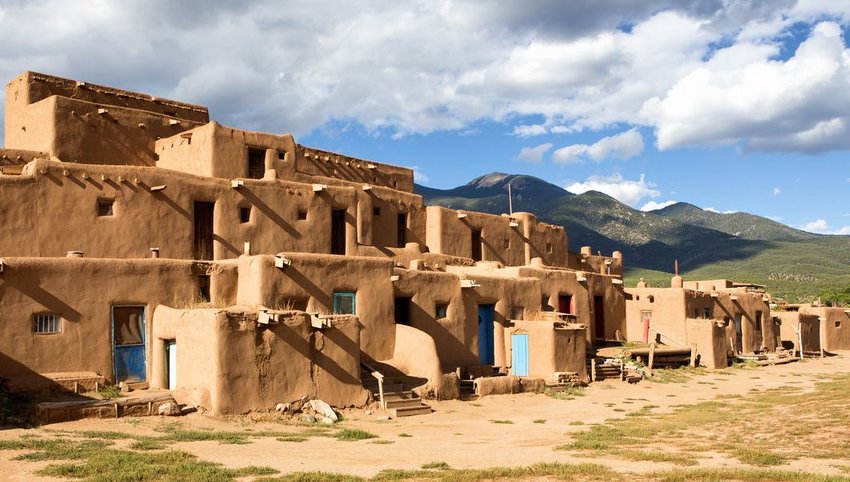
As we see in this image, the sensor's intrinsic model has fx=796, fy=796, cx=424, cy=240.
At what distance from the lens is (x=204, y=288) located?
21188mm

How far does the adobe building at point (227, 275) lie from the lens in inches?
711

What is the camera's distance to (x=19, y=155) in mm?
24812


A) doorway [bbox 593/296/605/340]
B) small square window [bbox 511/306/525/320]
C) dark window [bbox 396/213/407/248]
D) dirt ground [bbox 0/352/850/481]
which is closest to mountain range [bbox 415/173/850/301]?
doorway [bbox 593/296/605/340]

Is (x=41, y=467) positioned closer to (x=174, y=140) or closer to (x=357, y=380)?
(x=357, y=380)

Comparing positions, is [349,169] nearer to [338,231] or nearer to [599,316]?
[338,231]

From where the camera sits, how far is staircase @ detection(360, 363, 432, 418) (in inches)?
765

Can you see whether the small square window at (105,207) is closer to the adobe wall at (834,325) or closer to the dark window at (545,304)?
the dark window at (545,304)

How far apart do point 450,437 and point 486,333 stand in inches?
390

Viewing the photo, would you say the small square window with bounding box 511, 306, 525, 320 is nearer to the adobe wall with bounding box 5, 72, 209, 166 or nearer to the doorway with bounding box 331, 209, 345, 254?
the doorway with bounding box 331, 209, 345, 254

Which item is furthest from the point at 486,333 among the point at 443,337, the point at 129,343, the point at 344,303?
the point at 129,343

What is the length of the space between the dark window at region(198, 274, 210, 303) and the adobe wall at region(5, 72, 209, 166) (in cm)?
860

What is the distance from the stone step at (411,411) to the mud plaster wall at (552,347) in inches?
258

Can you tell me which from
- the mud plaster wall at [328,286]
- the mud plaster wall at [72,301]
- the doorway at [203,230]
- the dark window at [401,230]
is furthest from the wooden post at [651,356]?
the mud plaster wall at [72,301]

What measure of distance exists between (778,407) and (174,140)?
69.0 feet
